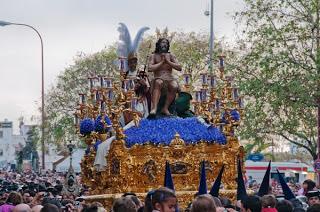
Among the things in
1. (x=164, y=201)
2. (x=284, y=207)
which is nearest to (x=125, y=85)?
(x=284, y=207)

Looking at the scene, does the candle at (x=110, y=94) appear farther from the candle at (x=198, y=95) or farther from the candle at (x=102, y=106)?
the candle at (x=198, y=95)

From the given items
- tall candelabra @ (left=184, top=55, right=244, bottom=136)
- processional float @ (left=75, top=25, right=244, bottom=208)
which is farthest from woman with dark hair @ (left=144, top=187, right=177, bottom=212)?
tall candelabra @ (left=184, top=55, right=244, bottom=136)

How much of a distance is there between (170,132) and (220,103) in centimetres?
134

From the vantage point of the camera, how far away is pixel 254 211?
12.8m

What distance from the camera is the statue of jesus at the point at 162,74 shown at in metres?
22.5

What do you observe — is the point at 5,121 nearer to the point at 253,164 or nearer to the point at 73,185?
the point at 253,164

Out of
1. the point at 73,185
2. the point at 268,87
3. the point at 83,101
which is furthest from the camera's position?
the point at 268,87

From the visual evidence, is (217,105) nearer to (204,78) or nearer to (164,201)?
(204,78)

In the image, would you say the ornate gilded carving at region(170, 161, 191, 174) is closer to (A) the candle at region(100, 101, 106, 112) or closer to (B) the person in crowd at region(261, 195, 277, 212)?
(A) the candle at region(100, 101, 106, 112)

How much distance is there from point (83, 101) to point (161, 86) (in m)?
2.36

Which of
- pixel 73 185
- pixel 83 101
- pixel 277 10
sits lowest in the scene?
pixel 73 185

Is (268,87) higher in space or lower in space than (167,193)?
higher

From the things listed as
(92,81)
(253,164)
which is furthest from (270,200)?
(253,164)

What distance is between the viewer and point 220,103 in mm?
22844
